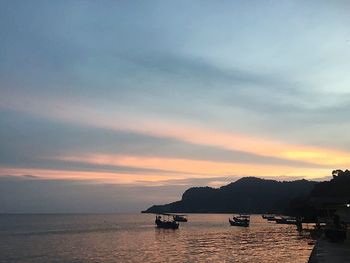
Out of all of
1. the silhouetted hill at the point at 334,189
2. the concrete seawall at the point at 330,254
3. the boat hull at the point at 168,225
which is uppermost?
the silhouetted hill at the point at 334,189

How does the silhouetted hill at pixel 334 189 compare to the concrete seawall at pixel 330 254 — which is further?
the silhouetted hill at pixel 334 189

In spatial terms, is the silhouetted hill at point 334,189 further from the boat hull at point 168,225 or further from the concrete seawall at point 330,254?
the concrete seawall at point 330,254

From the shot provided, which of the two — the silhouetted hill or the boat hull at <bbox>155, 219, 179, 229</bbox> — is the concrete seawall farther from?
the silhouetted hill

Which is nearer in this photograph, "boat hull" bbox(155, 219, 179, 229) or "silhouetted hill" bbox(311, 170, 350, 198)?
"boat hull" bbox(155, 219, 179, 229)

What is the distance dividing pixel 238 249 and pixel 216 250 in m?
4.51

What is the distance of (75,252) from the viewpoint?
235 feet

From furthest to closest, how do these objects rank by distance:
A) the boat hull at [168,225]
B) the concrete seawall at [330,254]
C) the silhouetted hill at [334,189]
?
1. the silhouetted hill at [334,189]
2. the boat hull at [168,225]
3. the concrete seawall at [330,254]

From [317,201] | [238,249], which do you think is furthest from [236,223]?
[238,249]

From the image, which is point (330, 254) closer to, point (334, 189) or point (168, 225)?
point (168, 225)

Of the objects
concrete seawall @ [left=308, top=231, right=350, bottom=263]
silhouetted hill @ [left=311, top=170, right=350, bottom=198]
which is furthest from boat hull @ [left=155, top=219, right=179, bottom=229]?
concrete seawall @ [left=308, top=231, right=350, bottom=263]

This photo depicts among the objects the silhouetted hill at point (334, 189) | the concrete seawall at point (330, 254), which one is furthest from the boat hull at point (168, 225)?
the concrete seawall at point (330, 254)

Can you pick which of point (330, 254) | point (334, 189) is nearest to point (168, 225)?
point (334, 189)

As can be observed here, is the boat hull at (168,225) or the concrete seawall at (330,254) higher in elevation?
the boat hull at (168,225)

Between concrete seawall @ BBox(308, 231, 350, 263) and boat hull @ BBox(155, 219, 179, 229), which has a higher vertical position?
boat hull @ BBox(155, 219, 179, 229)
